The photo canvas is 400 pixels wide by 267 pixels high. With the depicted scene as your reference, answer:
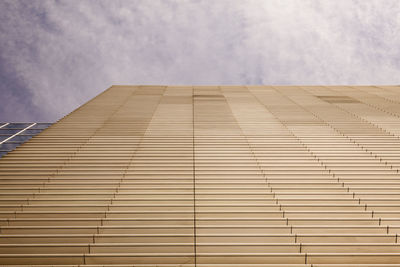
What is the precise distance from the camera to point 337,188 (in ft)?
18.7

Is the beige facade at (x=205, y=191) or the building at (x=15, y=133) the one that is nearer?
the beige facade at (x=205, y=191)

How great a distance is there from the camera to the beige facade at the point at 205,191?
4.32 meters

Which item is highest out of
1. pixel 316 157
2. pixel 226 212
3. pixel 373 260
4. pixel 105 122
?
pixel 105 122

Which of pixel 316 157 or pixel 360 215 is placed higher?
pixel 316 157

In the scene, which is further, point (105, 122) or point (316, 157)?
point (105, 122)

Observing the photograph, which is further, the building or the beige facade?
the building

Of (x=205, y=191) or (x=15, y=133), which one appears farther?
(x=15, y=133)

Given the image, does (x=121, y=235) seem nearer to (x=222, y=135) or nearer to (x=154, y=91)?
(x=222, y=135)

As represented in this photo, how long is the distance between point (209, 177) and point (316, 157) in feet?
8.11

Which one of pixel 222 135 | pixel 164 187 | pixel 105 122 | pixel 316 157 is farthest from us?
pixel 105 122

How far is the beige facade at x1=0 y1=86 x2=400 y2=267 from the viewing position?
4.32 meters

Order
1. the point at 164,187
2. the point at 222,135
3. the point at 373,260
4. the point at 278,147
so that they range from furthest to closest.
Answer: the point at 222,135 < the point at 278,147 < the point at 164,187 < the point at 373,260

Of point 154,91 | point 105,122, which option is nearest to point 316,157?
point 105,122

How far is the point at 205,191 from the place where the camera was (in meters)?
5.57
